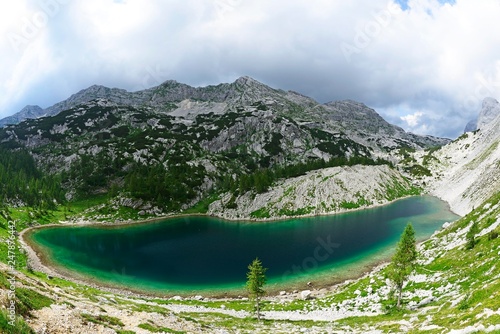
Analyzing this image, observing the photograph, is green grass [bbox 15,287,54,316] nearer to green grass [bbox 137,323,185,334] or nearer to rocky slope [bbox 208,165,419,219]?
green grass [bbox 137,323,185,334]

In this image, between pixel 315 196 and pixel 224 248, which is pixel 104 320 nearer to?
pixel 224 248

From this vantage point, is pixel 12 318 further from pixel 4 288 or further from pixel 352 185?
pixel 352 185

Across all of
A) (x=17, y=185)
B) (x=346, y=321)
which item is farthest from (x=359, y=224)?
(x=17, y=185)

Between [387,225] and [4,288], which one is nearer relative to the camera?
[4,288]

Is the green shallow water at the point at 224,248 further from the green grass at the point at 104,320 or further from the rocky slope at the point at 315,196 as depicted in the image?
the green grass at the point at 104,320

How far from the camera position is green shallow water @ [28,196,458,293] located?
237ft

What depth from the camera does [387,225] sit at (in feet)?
366

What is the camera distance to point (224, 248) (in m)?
94.8

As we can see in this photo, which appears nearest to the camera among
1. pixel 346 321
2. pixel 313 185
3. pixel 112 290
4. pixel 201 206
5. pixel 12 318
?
pixel 12 318

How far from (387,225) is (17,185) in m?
192

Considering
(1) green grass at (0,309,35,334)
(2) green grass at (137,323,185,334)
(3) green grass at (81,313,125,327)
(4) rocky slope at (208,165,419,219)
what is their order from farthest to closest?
(4) rocky slope at (208,165,419,219) → (2) green grass at (137,323,185,334) → (3) green grass at (81,313,125,327) → (1) green grass at (0,309,35,334)

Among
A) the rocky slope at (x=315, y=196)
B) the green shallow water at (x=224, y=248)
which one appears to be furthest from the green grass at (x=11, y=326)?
the rocky slope at (x=315, y=196)

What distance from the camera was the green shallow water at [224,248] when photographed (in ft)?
237

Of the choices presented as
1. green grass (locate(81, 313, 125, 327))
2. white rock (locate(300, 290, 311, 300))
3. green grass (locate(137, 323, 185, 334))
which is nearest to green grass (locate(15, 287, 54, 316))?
green grass (locate(81, 313, 125, 327))
